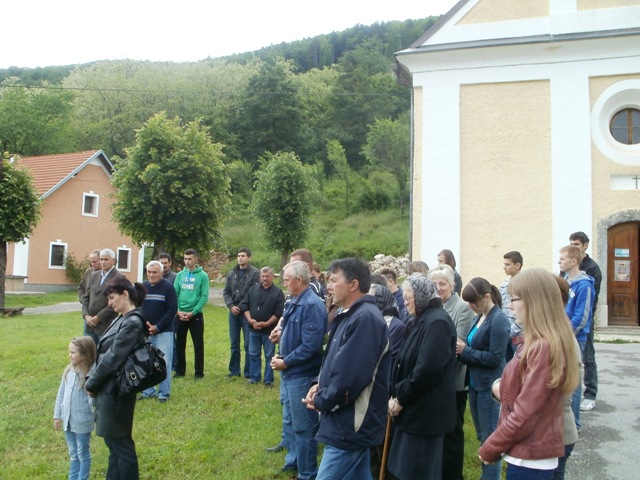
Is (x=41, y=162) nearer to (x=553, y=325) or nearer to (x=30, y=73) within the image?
(x=553, y=325)

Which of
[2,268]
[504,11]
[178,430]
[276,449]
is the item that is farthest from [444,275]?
[2,268]

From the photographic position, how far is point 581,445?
5.91 m

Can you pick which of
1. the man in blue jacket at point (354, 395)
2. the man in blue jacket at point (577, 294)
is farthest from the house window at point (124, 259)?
the man in blue jacket at point (354, 395)

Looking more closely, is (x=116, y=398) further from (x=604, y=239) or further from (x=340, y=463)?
(x=604, y=239)

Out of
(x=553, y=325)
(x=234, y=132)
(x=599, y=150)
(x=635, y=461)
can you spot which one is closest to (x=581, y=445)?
(x=635, y=461)

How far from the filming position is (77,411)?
4.99m

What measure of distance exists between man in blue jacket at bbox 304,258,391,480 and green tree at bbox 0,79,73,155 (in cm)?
4496

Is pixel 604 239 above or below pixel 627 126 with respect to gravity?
below

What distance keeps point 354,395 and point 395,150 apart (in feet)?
127

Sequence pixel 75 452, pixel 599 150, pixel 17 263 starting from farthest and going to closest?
pixel 17 263
pixel 599 150
pixel 75 452

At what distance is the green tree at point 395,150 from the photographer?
40875 mm

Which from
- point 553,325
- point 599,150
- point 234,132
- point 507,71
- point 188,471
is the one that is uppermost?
point 234,132

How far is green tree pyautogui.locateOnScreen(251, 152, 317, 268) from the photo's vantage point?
29203 millimetres

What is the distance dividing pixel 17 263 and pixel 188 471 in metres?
27.2
